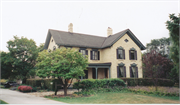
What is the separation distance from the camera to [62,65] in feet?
47.3

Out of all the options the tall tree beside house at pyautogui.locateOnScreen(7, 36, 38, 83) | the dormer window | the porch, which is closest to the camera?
the porch

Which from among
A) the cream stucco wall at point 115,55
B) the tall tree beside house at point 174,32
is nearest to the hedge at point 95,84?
the cream stucco wall at point 115,55

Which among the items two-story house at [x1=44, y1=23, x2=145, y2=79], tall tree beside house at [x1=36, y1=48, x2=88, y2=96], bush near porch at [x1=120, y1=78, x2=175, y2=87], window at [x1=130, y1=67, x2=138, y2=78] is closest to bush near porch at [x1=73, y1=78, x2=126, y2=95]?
tall tree beside house at [x1=36, y1=48, x2=88, y2=96]

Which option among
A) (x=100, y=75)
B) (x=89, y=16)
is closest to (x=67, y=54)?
(x=89, y=16)

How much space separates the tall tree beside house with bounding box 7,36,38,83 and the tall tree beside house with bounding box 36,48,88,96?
1204 cm

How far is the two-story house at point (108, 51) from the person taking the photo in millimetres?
23859

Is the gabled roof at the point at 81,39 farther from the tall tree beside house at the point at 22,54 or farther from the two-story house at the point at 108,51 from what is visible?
the tall tree beside house at the point at 22,54

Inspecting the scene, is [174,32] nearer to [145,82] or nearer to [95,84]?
[95,84]

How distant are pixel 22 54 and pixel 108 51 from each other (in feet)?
47.8

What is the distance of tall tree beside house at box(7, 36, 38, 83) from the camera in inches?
995

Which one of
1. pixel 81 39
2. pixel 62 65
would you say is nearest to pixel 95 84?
pixel 62 65

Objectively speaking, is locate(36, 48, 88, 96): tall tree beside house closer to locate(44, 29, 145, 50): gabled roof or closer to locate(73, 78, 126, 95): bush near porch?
locate(73, 78, 126, 95): bush near porch

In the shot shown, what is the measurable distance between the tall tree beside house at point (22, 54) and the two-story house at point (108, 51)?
126 inches

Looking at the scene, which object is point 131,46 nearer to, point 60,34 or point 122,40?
point 122,40
